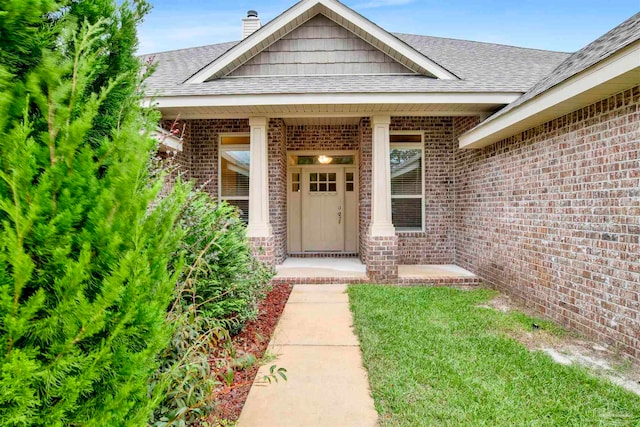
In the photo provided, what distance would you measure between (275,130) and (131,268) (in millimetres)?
7131

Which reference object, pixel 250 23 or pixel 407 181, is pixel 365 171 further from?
pixel 250 23

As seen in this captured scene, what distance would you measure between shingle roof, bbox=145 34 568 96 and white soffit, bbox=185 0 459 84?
0.68ft

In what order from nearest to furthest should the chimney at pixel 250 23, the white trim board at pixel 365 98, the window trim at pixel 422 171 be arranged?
the white trim board at pixel 365 98, the window trim at pixel 422 171, the chimney at pixel 250 23

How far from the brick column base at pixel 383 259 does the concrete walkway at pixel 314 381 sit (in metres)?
1.94

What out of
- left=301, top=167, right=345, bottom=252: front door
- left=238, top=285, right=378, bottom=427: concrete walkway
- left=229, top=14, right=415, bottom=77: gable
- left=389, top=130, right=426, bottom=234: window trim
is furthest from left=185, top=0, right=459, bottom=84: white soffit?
left=238, top=285, right=378, bottom=427: concrete walkway

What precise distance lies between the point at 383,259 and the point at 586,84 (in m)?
3.89

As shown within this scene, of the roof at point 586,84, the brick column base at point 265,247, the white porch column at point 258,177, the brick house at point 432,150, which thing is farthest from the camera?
the white porch column at point 258,177

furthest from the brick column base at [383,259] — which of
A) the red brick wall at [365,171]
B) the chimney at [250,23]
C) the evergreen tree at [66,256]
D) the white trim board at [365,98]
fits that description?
the chimney at [250,23]


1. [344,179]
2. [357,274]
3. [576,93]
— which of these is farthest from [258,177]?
[576,93]

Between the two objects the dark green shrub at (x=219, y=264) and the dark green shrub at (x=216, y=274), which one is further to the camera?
the dark green shrub at (x=219, y=264)

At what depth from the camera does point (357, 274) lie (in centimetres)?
672

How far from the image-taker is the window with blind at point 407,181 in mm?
8086

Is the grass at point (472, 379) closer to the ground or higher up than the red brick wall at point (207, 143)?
closer to the ground

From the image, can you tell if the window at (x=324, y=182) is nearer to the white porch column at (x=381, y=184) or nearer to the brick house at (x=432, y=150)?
the brick house at (x=432, y=150)
